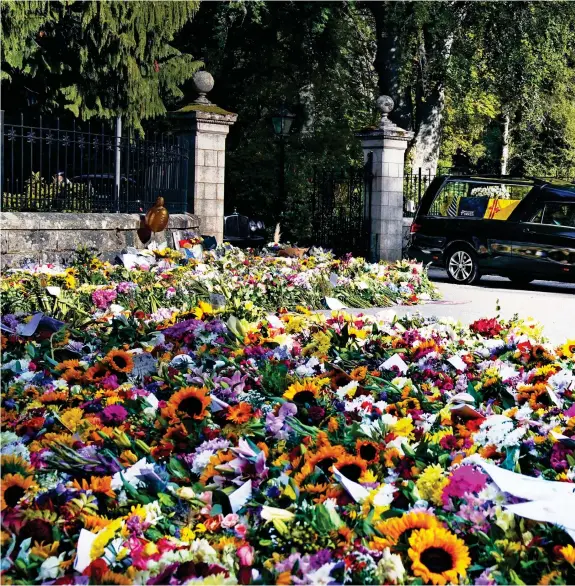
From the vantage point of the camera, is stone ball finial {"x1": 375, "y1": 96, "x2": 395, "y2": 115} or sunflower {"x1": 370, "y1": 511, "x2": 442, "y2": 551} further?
stone ball finial {"x1": 375, "y1": 96, "x2": 395, "y2": 115}

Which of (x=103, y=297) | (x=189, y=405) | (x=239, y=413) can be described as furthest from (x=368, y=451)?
(x=103, y=297)

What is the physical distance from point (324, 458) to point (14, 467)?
85 centimetres

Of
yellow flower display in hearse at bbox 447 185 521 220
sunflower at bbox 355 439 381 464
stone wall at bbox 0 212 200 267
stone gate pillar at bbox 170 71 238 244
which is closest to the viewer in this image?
sunflower at bbox 355 439 381 464

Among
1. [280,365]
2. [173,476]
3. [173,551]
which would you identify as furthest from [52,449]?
[280,365]

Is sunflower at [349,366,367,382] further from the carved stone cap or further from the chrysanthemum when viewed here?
the carved stone cap

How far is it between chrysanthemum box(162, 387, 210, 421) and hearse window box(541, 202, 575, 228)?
43.8 ft

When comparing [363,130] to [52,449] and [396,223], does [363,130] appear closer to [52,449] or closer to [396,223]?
[396,223]

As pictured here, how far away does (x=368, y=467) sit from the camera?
2.85 m

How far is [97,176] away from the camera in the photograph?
39.6 ft

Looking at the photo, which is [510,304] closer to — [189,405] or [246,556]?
[189,405]

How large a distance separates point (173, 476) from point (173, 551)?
498mm

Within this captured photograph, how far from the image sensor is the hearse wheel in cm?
1666

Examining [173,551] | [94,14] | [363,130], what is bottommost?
[173,551]

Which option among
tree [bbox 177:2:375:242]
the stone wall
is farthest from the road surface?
tree [bbox 177:2:375:242]
